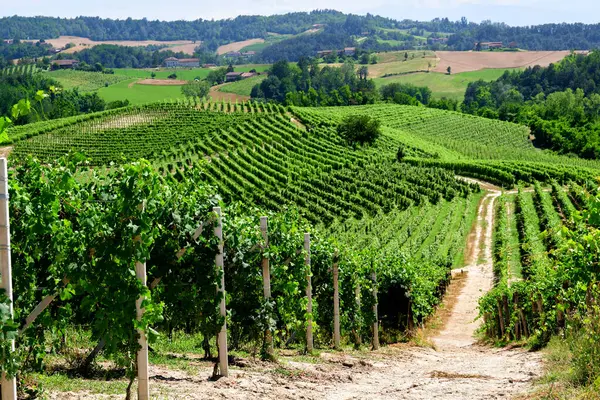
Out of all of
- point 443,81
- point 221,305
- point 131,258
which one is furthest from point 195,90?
point 131,258

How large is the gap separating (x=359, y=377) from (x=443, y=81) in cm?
18879

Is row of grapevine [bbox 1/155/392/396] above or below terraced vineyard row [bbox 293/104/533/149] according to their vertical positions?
above

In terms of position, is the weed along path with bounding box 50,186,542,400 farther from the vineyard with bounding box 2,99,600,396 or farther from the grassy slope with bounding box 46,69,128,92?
the grassy slope with bounding box 46,69,128,92

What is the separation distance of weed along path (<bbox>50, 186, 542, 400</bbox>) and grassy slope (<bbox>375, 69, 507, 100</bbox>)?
171113 mm

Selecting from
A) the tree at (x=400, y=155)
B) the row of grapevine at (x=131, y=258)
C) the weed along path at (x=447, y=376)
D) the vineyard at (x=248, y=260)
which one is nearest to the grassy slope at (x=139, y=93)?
the tree at (x=400, y=155)

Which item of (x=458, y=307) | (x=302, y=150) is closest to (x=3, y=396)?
(x=458, y=307)

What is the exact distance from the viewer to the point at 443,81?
192 meters

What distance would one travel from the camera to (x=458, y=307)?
92.3ft

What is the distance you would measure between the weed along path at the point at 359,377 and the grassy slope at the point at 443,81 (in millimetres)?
171113

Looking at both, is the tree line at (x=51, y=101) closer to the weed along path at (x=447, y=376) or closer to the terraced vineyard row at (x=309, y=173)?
the terraced vineyard row at (x=309, y=173)

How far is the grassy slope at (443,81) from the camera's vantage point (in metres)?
182

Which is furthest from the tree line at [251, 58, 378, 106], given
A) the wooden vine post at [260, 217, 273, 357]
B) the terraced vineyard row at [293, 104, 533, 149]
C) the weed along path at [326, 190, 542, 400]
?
the wooden vine post at [260, 217, 273, 357]

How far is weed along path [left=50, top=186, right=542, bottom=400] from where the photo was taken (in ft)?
26.9

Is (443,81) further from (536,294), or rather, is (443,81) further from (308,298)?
(308,298)
